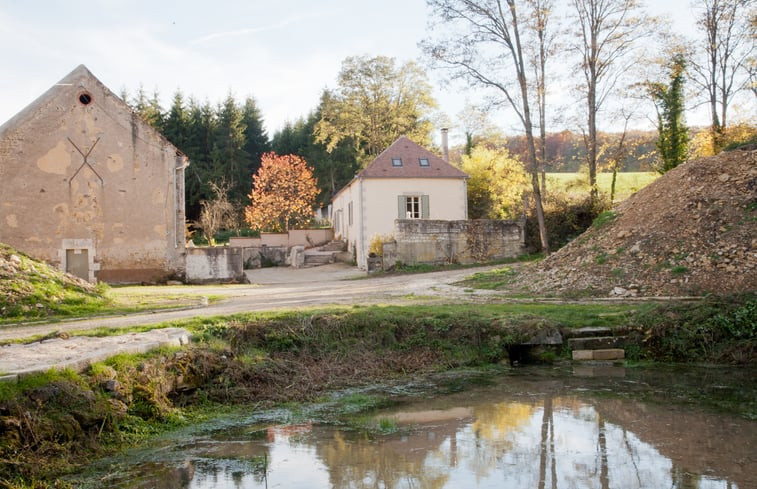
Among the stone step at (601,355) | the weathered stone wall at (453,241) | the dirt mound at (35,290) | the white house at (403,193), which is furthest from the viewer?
the white house at (403,193)

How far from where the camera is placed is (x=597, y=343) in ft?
34.4

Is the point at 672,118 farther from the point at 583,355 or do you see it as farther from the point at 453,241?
→ the point at 583,355

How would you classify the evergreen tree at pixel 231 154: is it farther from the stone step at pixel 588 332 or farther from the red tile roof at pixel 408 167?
the stone step at pixel 588 332

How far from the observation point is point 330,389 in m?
8.95

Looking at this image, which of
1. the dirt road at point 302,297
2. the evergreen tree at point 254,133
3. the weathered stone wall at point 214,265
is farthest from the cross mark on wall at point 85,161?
the evergreen tree at point 254,133

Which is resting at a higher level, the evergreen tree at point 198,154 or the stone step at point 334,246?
the evergreen tree at point 198,154

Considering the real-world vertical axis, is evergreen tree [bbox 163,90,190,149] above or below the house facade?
above

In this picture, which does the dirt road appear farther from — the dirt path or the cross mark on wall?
the cross mark on wall

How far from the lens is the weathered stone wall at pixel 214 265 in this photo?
2286 centimetres

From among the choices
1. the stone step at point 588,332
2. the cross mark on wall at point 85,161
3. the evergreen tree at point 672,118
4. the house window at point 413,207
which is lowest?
the stone step at point 588,332

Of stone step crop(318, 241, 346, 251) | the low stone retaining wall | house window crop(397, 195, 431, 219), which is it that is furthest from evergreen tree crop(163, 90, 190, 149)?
house window crop(397, 195, 431, 219)

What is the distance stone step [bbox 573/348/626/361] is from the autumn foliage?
31.7 meters

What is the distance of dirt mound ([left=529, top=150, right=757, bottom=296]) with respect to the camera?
44.2 feet

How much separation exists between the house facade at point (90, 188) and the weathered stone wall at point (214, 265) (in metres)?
0.46
